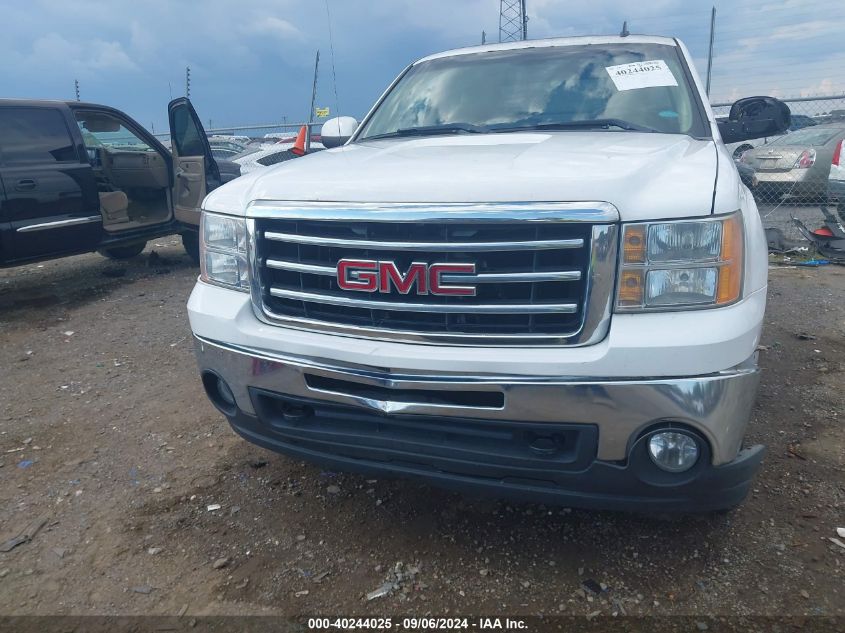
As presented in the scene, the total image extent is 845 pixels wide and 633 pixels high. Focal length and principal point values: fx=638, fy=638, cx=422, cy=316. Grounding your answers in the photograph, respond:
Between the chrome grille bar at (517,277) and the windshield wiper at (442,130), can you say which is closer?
the chrome grille bar at (517,277)

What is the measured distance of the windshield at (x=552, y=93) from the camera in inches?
119

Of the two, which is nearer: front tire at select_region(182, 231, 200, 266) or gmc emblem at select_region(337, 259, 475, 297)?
gmc emblem at select_region(337, 259, 475, 297)

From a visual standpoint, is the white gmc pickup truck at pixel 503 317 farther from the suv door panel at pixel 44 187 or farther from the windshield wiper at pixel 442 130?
the suv door panel at pixel 44 187

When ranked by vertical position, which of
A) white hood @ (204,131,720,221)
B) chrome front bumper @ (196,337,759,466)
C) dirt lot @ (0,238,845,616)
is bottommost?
dirt lot @ (0,238,845,616)

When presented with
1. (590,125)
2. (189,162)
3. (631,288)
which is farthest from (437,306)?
(189,162)

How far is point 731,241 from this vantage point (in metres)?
1.91

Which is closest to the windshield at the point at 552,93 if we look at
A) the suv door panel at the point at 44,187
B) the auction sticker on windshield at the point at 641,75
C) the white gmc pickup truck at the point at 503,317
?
the auction sticker on windshield at the point at 641,75

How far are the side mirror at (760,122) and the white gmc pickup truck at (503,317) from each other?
3.94ft

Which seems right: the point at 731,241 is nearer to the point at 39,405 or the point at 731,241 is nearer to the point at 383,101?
the point at 383,101

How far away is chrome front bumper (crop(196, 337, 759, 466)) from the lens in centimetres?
185

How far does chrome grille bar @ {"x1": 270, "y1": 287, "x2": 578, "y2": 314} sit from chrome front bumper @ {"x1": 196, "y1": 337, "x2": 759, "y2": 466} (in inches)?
8.2

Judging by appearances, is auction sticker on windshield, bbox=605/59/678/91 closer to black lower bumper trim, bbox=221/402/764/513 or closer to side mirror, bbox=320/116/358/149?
side mirror, bbox=320/116/358/149

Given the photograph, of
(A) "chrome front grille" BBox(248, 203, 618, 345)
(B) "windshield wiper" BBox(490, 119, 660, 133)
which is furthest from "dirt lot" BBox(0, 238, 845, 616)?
(B) "windshield wiper" BBox(490, 119, 660, 133)

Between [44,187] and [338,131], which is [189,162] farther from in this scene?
[338,131]
